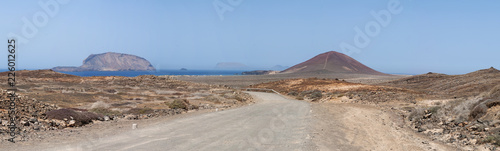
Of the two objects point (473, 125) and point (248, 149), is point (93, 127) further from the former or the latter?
point (473, 125)

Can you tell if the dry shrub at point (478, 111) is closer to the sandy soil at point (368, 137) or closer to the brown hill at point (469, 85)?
the brown hill at point (469, 85)

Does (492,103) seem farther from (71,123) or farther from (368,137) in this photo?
(71,123)

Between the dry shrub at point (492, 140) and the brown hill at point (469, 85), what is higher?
the brown hill at point (469, 85)

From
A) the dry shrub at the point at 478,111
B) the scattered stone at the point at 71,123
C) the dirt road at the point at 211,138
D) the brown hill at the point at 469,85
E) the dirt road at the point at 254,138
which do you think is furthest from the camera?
the brown hill at the point at 469,85

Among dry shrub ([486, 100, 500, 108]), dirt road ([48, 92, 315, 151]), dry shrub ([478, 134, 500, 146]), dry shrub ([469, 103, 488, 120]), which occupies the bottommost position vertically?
dirt road ([48, 92, 315, 151])

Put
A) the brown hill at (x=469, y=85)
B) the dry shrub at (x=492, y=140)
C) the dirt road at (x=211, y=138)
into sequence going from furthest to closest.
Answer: the brown hill at (x=469, y=85), the dry shrub at (x=492, y=140), the dirt road at (x=211, y=138)

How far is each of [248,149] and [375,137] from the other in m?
6.28

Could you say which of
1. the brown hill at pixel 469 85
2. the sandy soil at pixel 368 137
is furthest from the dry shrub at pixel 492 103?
the sandy soil at pixel 368 137

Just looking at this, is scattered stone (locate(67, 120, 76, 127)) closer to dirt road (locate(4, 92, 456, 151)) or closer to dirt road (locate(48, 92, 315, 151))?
dirt road (locate(4, 92, 456, 151))

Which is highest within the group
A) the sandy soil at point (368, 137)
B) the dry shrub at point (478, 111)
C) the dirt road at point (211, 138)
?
the dry shrub at point (478, 111)

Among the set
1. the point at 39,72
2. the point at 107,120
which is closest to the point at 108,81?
the point at 39,72

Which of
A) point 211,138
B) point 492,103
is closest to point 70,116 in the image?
point 211,138

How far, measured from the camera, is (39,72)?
60.7 meters

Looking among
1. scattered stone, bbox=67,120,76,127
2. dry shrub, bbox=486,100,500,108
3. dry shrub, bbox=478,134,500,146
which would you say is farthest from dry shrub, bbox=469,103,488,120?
scattered stone, bbox=67,120,76,127
